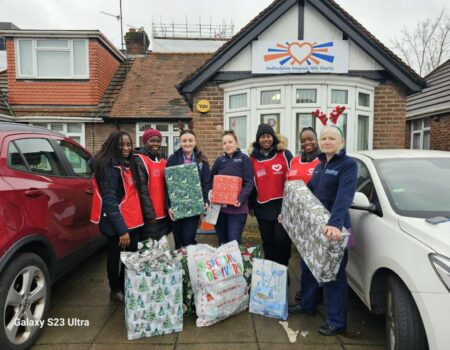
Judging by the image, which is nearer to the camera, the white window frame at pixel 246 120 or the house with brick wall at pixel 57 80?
the white window frame at pixel 246 120

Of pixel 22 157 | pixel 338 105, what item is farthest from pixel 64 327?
pixel 338 105

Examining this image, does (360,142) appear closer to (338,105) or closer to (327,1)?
(338,105)

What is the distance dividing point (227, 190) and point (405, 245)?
166 cm

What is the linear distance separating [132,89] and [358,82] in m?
9.06

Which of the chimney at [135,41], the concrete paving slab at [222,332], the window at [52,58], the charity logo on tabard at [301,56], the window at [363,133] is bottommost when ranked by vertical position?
the concrete paving slab at [222,332]

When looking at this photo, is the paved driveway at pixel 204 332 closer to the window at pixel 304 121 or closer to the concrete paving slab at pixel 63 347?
the concrete paving slab at pixel 63 347

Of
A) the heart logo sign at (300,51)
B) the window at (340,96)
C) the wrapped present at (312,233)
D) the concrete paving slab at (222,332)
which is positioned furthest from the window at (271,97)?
the concrete paving slab at (222,332)

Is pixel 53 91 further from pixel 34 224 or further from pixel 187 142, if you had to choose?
pixel 34 224

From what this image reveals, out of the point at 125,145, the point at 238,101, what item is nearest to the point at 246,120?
the point at 238,101

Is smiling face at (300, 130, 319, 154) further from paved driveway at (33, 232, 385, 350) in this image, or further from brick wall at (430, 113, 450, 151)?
brick wall at (430, 113, 450, 151)

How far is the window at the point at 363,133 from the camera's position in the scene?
6.83m

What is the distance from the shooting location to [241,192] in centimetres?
327

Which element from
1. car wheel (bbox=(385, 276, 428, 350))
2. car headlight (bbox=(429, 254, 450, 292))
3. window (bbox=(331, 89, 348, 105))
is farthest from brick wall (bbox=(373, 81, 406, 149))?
car headlight (bbox=(429, 254, 450, 292))

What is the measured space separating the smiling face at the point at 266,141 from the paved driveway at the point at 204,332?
62.8 inches
